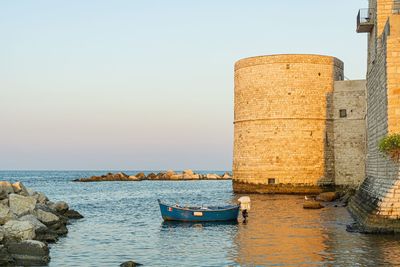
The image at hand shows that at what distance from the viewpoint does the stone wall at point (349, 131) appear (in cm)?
3544

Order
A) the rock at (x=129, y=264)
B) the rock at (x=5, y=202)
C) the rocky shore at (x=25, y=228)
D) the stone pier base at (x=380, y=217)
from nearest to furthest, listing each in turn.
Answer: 1. the rock at (x=129, y=264)
2. the rocky shore at (x=25, y=228)
3. the stone pier base at (x=380, y=217)
4. the rock at (x=5, y=202)

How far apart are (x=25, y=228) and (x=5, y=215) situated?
2.88m

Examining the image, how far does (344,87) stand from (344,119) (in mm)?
2043

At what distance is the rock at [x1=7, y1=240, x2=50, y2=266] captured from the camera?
47.0 ft

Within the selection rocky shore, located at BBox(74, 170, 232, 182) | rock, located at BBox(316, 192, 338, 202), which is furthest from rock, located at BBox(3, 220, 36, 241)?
rocky shore, located at BBox(74, 170, 232, 182)

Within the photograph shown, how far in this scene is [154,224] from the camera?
23531mm

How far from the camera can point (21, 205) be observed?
2095 centimetres

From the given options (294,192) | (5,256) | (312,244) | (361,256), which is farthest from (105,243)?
(294,192)

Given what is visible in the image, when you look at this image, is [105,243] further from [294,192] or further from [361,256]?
[294,192]

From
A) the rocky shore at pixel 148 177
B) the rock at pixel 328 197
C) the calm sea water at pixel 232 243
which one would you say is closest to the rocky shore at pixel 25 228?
the calm sea water at pixel 232 243

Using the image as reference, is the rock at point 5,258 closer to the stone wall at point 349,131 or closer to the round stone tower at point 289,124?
the round stone tower at point 289,124

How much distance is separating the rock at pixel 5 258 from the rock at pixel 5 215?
434cm

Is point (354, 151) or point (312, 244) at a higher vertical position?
point (354, 151)

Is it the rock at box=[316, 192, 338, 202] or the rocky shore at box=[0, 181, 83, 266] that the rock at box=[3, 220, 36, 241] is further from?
the rock at box=[316, 192, 338, 202]
